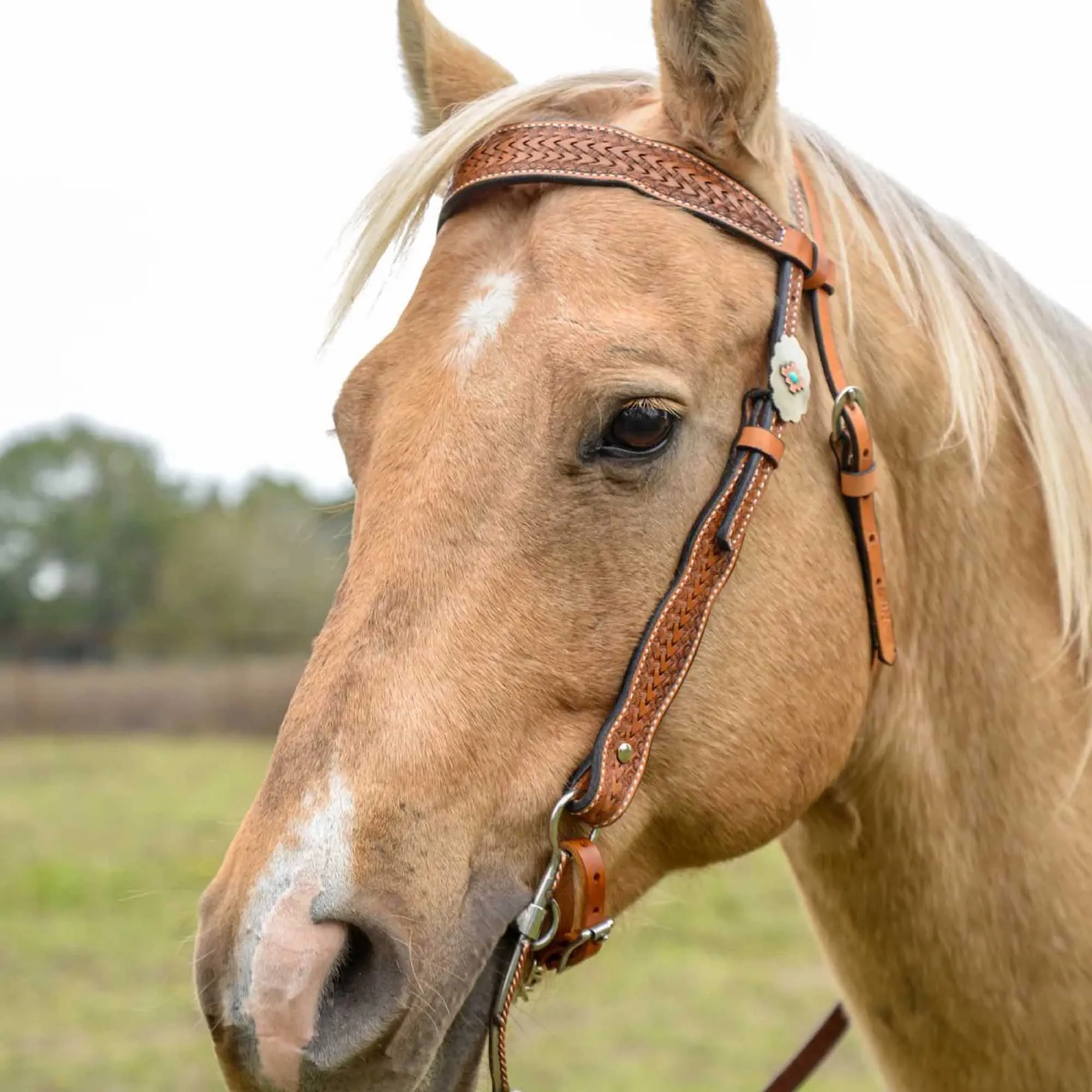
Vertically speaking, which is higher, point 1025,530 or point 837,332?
point 837,332

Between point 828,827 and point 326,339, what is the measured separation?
1425 mm

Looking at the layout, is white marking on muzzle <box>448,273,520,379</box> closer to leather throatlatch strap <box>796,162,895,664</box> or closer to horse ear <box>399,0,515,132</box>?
leather throatlatch strap <box>796,162,895,664</box>

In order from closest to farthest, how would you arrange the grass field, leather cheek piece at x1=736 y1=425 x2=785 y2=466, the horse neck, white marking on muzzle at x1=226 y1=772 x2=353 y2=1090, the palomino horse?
white marking on muzzle at x1=226 y1=772 x2=353 y2=1090 → the palomino horse → leather cheek piece at x1=736 y1=425 x2=785 y2=466 → the horse neck → the grass field

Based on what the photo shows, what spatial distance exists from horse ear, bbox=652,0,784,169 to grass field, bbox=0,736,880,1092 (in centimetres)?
140

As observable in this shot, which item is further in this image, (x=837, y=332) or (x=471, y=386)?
(x=837, y=332)

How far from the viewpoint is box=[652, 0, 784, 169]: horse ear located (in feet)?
6.83

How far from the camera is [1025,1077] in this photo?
84.6 inches

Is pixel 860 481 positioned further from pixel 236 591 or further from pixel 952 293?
pixel 236 591

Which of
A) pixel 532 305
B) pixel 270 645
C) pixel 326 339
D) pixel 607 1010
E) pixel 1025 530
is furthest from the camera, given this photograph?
pixel 270 645

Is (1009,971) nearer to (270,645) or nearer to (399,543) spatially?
(399,543)

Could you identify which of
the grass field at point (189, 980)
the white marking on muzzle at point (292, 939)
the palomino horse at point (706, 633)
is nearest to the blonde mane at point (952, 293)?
the palomino horse at point (706, 633)

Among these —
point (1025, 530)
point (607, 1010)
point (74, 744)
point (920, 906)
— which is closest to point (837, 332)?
point (1025, 530)

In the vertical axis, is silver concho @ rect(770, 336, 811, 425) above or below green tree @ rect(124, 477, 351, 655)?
above

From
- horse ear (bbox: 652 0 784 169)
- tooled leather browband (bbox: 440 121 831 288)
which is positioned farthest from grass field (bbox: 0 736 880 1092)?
horse ear (bbox: 652 0 784 169)
